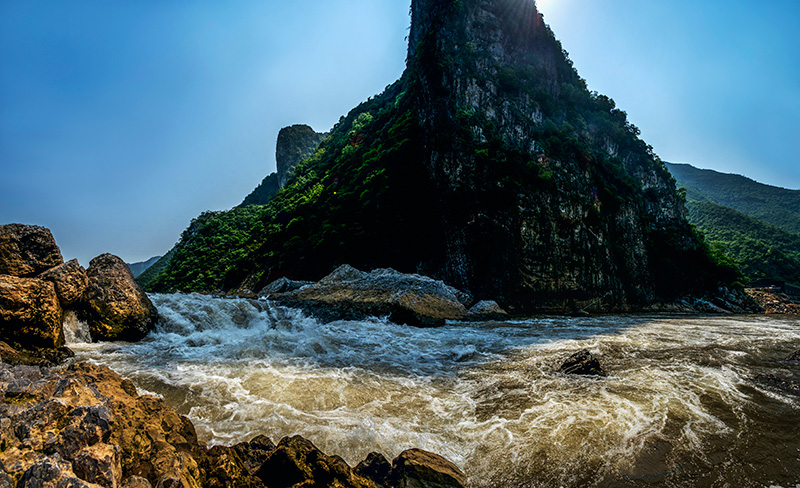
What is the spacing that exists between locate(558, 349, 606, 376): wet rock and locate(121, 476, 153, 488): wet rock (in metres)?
7.14

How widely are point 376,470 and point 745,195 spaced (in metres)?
156

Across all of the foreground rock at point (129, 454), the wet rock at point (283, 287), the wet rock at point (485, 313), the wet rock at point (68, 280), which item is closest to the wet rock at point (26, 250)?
the wet rock at point (68, 280)

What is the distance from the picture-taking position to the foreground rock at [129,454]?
2.15m

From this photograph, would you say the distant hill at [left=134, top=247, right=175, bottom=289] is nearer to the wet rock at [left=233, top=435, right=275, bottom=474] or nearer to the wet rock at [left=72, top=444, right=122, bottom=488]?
the wet rock at [left=233, top=435, right=275, bottom=474]

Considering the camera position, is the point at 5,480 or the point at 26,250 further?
the point at 26,250

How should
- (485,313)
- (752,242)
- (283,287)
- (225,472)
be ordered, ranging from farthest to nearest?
(752,242) → (283,287) → (485,313) → (225,472)

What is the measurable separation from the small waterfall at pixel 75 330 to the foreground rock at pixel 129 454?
6228 mm

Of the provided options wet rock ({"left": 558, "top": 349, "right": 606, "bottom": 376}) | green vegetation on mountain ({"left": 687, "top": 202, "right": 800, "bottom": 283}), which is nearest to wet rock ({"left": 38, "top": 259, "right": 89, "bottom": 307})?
wet rock ({"left": 558, "top": 349, "right": 606, "bottom": 376})

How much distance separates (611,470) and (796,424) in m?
3.44

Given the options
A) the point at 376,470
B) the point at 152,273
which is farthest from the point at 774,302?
the point at 152,273

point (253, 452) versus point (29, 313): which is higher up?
point (29, 313)

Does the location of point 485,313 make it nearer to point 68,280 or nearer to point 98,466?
point 68,280

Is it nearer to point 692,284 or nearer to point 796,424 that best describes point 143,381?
point 796,424

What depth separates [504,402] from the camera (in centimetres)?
554
